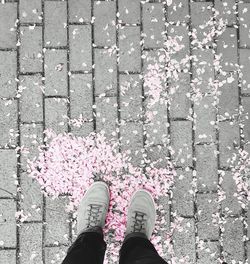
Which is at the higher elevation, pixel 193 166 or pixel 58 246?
pixel 193 166

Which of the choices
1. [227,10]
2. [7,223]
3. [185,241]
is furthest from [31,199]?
[227,10]

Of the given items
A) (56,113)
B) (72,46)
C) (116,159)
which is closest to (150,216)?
(116,159)

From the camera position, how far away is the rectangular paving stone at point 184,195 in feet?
14.1

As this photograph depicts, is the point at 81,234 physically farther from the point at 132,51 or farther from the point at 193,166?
the point at 132,51

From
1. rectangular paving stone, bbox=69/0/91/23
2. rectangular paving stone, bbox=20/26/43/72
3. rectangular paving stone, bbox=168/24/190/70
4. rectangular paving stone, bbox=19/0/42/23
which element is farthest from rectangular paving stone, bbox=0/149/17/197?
rectangular paving stone, bbox=168/24/190/70

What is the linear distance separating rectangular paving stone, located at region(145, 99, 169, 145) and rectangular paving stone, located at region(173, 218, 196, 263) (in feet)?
2.22

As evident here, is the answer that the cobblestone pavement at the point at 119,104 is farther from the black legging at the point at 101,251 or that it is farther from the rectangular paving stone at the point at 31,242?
the black legging at the point at 101,251

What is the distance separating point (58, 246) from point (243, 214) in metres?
1.51

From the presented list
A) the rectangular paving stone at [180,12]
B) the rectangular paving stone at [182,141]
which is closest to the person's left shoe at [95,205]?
Result: the rectangular paving stone at [182,141]

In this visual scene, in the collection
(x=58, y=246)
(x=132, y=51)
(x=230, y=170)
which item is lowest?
(x=58, y=246)

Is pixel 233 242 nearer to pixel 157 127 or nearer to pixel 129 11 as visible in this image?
pixel 157 127

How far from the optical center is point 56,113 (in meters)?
4.32

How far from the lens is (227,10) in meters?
4.41

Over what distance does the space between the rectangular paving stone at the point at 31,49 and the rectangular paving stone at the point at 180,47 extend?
1069 millimetres
